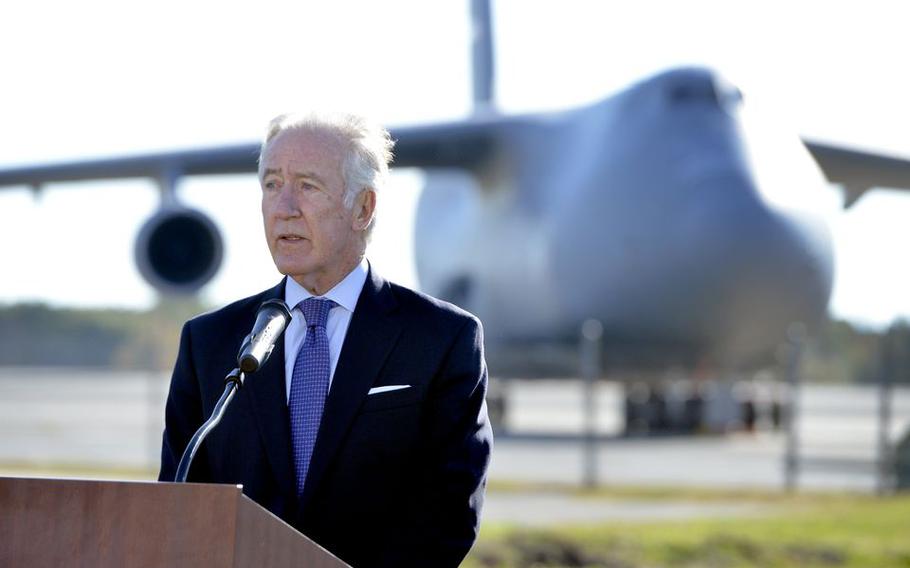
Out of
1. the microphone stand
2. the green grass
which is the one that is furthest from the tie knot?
the green grass

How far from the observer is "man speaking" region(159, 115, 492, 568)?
8.99ft

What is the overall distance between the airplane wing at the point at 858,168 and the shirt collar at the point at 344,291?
540 inches

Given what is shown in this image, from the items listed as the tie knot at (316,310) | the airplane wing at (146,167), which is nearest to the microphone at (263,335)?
the tie knot at (316,310)

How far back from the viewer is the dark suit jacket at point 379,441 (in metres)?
2.71

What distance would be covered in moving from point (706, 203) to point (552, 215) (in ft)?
6.74

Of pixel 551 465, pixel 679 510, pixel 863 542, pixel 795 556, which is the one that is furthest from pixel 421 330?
pixel 551 465

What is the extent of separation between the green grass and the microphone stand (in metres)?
4.58

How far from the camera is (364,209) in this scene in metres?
2.86

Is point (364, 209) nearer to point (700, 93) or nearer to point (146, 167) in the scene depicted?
point (700, 93)

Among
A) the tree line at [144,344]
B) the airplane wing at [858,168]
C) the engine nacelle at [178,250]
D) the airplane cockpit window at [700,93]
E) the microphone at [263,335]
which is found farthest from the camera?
the airplane wing at [858,168]

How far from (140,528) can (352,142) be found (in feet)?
2.88

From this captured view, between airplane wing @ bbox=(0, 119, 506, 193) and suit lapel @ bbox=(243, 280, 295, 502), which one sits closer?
suit lapel @ bbox=(243, 280, 295, 502)

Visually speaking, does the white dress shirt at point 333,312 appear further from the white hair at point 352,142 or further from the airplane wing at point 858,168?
the airplane wing at point 858,168

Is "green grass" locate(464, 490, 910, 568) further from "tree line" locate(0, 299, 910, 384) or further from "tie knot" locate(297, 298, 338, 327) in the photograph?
"tie knot" locate(297, 298, 338, 327)
